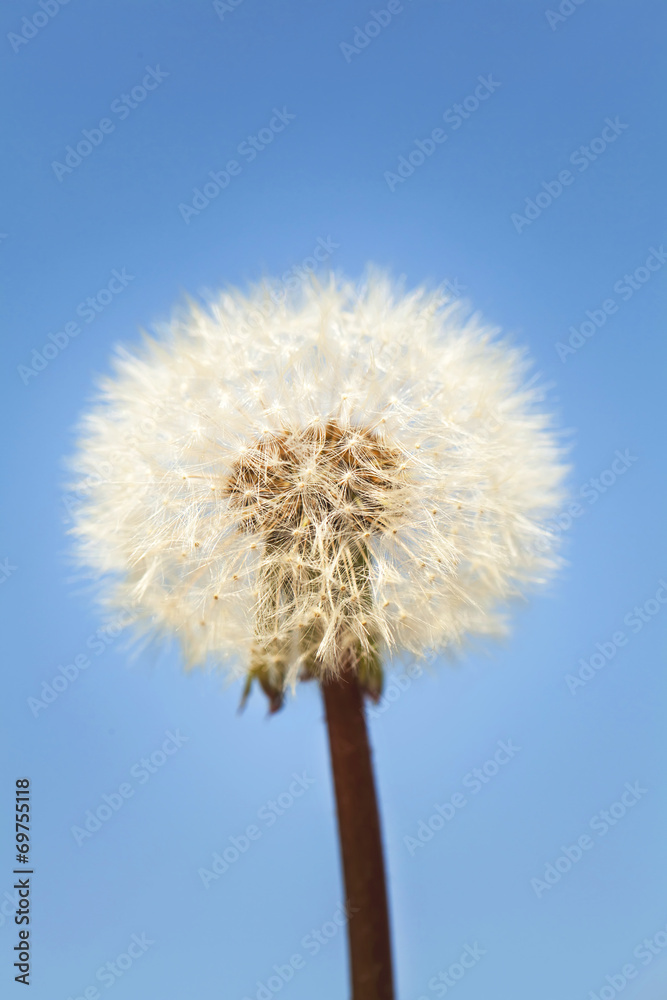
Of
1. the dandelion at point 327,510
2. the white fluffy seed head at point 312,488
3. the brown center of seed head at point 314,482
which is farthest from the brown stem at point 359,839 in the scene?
the brown center of seed head at point 314,482

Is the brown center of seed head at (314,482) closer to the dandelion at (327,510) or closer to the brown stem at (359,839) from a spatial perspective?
the dandelion at (327,510)

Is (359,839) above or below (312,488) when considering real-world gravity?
below

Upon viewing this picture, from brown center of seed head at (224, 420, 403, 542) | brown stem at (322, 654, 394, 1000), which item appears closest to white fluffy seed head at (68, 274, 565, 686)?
brown center of seed head at (224, 420, 403, 542)

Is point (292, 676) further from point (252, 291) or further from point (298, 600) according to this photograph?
point (252, 291)

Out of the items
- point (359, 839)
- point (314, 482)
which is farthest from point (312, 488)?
point (359, 839)

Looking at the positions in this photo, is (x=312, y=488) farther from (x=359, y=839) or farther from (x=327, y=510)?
(x=359, y=839)

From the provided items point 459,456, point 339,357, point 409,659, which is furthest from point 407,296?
point 409,659
